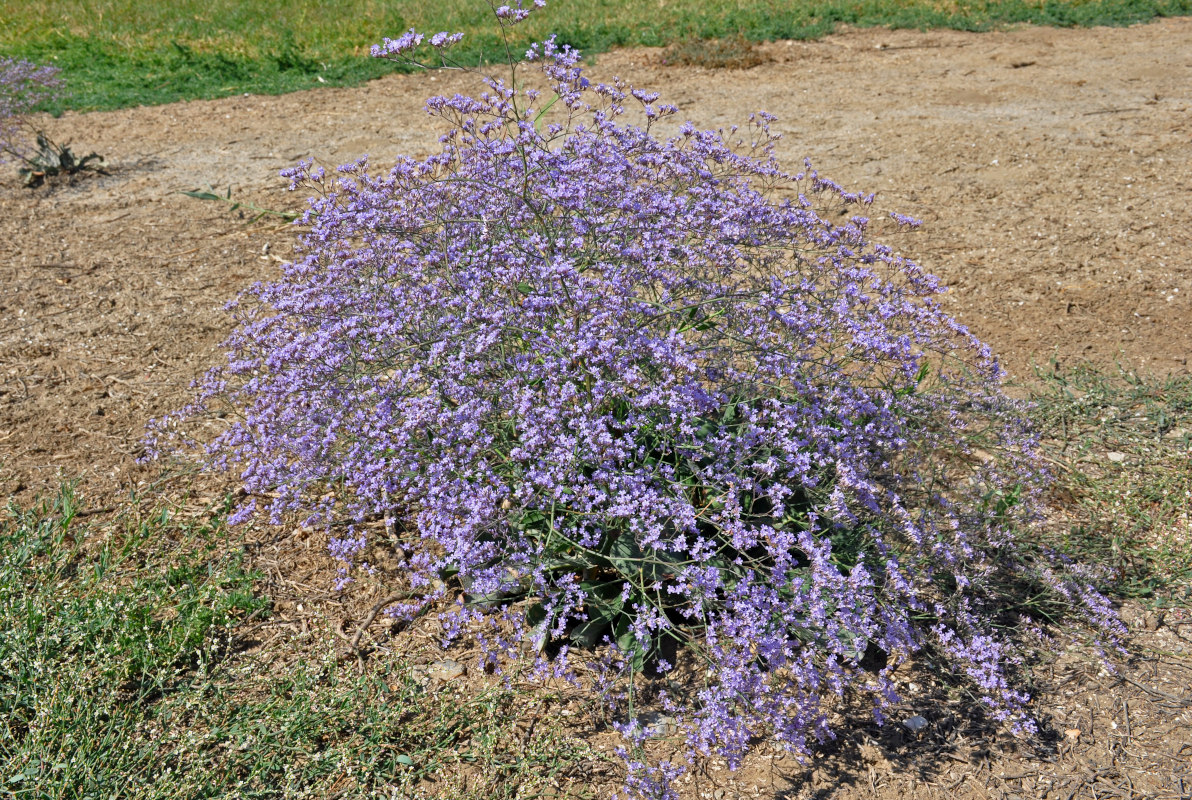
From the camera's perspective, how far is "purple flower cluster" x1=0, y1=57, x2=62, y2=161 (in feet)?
22.7

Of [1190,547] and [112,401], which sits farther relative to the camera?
[112,401]

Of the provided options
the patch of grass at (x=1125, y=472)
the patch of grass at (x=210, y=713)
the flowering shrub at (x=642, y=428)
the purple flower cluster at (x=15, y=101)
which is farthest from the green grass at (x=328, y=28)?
the patch of grass at (x=210, y=713)

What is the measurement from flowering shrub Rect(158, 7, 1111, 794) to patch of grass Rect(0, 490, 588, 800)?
0.32 m

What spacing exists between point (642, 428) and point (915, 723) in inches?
53.8

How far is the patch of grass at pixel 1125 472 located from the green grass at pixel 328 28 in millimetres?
7100

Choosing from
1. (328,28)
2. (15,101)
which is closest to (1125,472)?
(15,101)

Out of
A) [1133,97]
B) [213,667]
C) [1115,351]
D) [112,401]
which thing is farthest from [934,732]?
Answer: [1133,97]

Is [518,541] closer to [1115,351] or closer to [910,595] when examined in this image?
[910,595]

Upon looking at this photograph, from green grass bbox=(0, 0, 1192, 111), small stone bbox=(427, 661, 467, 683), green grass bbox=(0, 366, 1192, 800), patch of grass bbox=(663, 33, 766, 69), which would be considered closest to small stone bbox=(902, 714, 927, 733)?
green grass bbox=(0, 366, 1192, 800)

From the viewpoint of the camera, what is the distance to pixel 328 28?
36.6ft

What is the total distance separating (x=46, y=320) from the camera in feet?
16.9

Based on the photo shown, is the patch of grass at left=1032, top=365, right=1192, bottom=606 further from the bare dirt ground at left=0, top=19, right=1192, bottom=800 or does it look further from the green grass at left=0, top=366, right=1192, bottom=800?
the bare dirt ground at left=0, top=19, right=1192, bottom=800

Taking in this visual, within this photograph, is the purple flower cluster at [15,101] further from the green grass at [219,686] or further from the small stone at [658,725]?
the small stone at [658,725]

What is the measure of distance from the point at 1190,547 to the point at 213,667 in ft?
12.5
